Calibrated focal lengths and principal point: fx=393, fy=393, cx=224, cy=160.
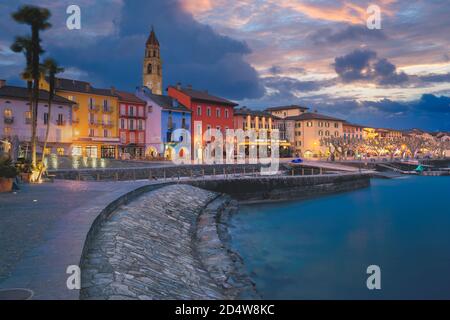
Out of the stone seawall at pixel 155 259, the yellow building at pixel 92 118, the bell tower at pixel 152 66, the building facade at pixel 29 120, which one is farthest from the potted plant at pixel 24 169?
the bell tower at pixel 152 66

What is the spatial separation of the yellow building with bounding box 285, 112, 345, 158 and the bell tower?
116ft

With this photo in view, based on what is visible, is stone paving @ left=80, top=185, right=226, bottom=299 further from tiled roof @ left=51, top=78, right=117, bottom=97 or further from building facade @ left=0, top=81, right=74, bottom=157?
tiled roof @ left=51, top=78, right=117, bottom=97

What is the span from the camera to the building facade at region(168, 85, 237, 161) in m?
70.1

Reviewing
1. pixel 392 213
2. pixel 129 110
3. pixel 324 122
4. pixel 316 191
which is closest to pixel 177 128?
pixel 129 110

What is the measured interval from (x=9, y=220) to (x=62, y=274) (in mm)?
6192

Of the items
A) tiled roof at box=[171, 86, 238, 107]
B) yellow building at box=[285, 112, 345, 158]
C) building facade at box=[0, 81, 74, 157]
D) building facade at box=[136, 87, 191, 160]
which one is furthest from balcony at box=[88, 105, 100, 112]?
yellow building at box=[285, 112, 345, 158]

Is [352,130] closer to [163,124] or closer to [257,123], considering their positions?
[257,123]

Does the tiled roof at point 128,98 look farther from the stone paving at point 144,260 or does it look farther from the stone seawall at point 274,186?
the stone paving at point 144,260

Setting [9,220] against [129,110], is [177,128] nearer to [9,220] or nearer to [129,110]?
[129,110]

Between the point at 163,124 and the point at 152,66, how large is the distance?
141 feet

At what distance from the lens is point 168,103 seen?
225ft

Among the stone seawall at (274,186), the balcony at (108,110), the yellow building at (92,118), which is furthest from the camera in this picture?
the balcony at (108,110)

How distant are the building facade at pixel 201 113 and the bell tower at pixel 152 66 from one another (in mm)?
30789

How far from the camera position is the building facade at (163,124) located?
65875 millimetres
